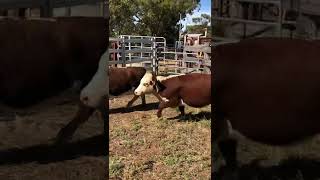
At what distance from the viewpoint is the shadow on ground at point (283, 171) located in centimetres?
195

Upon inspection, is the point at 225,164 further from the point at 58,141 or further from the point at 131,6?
the point at 131,6

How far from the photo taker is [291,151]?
6.24ft

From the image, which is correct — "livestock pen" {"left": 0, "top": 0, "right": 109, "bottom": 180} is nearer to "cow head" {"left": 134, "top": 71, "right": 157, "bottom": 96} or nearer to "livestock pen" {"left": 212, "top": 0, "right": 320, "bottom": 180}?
"livestock pen" {"left": 212, "top": 0, "right": 320, "bottom": 180}

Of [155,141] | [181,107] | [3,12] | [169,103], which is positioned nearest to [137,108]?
[169,103]

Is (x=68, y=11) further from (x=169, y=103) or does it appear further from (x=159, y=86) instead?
(x=159, y=86)

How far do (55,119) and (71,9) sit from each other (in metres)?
0.49

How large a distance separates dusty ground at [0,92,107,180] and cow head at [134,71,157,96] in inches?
150

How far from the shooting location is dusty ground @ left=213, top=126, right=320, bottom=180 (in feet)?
6.22

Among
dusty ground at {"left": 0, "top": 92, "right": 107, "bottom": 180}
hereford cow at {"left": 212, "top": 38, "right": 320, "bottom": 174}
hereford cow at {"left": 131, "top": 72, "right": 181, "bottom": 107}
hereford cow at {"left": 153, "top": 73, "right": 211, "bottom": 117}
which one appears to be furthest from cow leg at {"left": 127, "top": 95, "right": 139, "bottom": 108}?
hereford cow at {"left": 212, "top": 38, "right": 320, "bottom": 174}

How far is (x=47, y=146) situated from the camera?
1.90 metres

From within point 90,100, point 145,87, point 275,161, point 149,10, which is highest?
point 149,10

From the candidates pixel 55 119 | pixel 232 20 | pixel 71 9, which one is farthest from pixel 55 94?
pixel 232 20

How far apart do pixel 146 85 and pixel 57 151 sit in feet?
12.8

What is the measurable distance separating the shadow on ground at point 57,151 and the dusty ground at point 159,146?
84 cm
